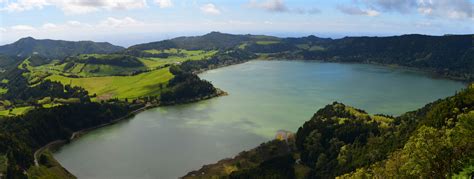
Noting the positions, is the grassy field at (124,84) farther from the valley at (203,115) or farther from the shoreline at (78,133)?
the shoreline at (78,133)

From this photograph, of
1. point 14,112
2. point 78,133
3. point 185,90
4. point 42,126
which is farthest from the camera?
point 185,90

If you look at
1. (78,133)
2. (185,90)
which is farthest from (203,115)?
(78,133)

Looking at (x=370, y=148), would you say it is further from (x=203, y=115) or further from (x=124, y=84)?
(x=124, y=84)

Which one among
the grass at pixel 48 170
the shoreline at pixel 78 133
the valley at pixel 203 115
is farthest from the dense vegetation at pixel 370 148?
the shoreline at pixel 78 133

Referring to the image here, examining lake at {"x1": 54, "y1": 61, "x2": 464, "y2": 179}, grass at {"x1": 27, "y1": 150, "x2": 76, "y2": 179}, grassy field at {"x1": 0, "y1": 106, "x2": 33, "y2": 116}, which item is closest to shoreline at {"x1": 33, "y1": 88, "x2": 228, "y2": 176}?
grass at {"x1": 27, "y1": 150, "x2": 76, "y2": 179}

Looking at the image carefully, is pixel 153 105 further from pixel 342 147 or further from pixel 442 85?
pixel 442 85

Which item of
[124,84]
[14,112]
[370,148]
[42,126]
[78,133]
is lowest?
[78,133]
